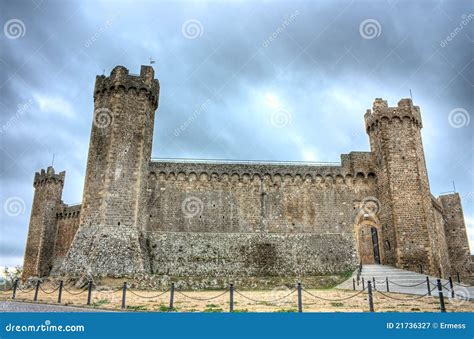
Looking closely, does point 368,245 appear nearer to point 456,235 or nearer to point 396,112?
point 456,235

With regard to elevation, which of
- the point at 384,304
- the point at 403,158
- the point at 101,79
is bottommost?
the point at 384,304

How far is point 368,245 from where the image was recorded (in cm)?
3058

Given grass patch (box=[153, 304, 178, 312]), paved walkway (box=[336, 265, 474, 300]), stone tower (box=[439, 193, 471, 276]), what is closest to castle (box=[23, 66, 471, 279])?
paved walkway (box=[336, 265, 474, 300])

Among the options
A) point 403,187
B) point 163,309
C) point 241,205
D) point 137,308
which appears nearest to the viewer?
point 163,309

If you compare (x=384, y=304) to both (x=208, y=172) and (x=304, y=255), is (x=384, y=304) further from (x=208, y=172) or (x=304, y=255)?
(x=208, y=172)

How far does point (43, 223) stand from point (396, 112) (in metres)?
33.8

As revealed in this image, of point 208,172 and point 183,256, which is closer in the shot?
point 183,256

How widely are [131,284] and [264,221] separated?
33.9 ft

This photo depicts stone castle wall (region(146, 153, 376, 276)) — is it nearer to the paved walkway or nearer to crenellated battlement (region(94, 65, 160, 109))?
the paved walkway

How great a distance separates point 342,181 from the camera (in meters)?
26.0

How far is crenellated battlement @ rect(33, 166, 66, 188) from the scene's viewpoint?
35.8 meters

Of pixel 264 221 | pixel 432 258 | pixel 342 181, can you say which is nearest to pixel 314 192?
pixel 342 181

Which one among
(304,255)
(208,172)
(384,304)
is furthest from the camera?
(208,172)

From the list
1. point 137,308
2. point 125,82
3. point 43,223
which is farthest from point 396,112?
point 43,223
